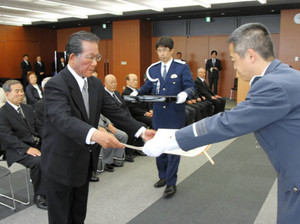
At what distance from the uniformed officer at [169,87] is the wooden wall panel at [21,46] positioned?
1417cm

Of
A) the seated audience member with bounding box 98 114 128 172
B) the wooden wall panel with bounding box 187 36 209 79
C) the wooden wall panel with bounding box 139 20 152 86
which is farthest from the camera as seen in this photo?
the wooden wall panel with bounding box 139 20 152 86

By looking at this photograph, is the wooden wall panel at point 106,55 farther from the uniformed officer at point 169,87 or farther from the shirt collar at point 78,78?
the shirt collar at point 78,78

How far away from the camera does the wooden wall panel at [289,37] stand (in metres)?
10.3

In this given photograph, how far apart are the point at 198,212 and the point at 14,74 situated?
49.9ft

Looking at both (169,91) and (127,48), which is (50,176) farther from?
(127,48)

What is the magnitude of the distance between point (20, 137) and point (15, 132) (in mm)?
82

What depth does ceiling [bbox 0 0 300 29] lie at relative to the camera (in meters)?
9.63

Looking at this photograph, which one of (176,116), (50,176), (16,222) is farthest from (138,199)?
(50,176)

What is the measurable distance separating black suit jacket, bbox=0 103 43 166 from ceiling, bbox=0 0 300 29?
6.94m

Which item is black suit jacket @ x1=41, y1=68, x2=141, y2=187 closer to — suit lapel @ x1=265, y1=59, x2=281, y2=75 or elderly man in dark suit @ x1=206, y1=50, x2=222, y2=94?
suit lapel @ x1=265, y1=59, x2=281, y2=75

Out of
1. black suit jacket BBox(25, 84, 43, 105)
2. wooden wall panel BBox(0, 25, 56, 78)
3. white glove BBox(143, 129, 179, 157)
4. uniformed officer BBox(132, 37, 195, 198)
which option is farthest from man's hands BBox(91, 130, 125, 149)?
wooden wall panel BBox(0, 25, 56, 78)

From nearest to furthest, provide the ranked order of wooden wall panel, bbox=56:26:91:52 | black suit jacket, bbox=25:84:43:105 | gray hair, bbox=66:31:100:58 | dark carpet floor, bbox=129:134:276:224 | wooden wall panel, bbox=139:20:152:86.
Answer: gray hair, bbox=66:31:100:58 → dark carpet floor, bbox=129:134:276:224 → black suit jacket, bbox=25:84:43:105 → wooden wall panel, bbox=139:20:152:86 → wooden wall panel, bbox=56:26:91:52

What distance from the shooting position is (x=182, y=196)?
3.37 metres

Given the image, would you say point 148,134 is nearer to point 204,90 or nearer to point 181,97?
point 181,97
